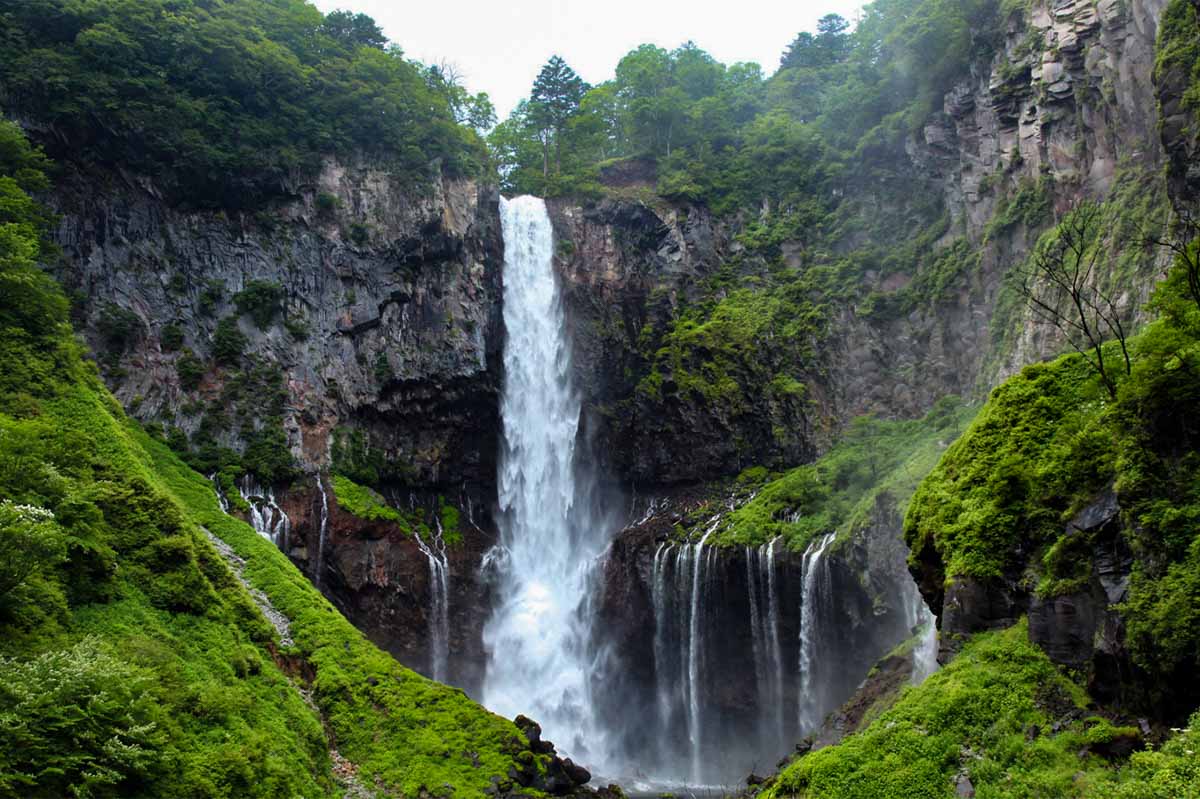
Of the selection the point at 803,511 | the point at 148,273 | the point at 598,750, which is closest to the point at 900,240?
the point at 803,511

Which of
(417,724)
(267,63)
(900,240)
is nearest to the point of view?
→ (417,724)

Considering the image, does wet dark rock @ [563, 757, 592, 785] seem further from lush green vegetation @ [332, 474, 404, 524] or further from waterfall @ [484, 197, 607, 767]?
lush green vegetation @ [332, 474, 404, 524]

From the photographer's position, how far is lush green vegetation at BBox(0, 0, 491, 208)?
32.4 meters

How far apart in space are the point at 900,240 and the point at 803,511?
16317mm

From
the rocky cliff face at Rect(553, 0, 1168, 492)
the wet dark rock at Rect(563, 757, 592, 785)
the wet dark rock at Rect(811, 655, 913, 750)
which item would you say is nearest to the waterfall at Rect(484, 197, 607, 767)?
the rocky cliff face at Rect(553, 0, 1168, 492)

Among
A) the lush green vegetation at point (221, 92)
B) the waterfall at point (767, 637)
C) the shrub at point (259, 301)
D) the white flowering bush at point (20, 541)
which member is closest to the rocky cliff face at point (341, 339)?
the shrub at point (259, 301)

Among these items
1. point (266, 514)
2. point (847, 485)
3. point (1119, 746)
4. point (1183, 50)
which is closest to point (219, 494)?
point (266, 514)

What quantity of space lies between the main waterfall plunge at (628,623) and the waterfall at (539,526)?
2.6 inches

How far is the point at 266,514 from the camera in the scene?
32.8m

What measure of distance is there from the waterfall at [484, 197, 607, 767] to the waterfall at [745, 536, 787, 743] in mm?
7758

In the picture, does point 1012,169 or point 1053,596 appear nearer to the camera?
point 1053,596

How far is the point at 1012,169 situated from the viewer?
32875 mm

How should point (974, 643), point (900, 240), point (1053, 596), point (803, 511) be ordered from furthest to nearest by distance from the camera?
point (900, 240), point (803, 511), point (974, 643), point (1053, 596)

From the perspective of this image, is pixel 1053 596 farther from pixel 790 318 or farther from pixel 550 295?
pixel 550 295
